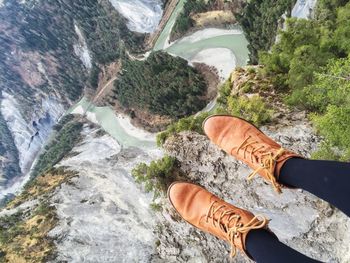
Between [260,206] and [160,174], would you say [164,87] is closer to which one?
[160,174]

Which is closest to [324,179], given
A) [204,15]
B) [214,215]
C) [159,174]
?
[214,215]

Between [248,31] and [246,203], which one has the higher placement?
[248,31]

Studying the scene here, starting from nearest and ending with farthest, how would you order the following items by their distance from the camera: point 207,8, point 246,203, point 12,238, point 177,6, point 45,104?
point 246,203
point 12,238
point 207,8
point 177,6
point 45,104

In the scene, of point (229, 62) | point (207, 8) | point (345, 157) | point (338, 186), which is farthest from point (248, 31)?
point (338, 186)

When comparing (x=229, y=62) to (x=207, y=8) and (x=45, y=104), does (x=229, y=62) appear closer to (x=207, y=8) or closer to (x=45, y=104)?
(x=207, y=8)

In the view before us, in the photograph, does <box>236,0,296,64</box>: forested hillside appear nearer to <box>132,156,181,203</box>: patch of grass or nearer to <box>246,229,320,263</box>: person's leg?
<box>132,156,181,203</box>: patch of grass
